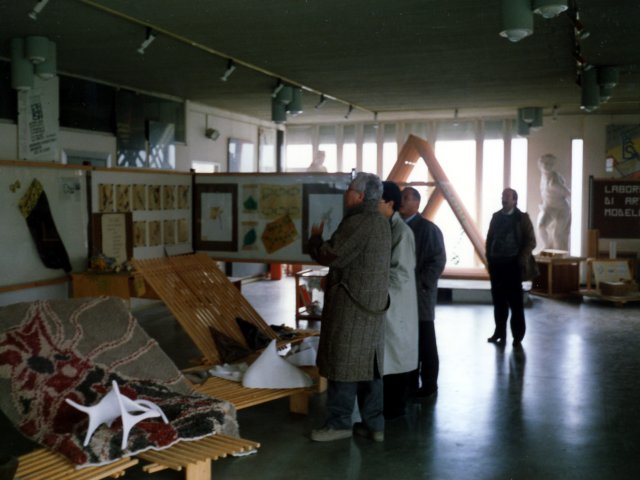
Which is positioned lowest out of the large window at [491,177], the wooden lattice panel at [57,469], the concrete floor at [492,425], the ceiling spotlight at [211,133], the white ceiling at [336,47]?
the concrete floor at [492,425]

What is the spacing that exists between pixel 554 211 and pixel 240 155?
536 cm

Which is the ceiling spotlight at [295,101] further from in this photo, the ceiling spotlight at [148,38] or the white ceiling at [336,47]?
the ceiling spotlight at [148,38]

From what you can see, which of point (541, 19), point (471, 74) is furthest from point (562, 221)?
point (541, 19)

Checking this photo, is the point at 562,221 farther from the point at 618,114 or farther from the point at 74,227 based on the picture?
the point at 74,227

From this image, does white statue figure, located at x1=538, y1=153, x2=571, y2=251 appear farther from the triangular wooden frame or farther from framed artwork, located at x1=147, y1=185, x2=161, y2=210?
framed artwork, located at x1=147, y1=185, x2=161, y2=210

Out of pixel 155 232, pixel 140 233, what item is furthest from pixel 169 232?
pixel 140 233

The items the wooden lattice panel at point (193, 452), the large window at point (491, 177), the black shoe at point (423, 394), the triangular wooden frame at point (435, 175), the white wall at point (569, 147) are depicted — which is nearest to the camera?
the wooden lattice panel at point (193, 452)

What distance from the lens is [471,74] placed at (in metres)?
8.38

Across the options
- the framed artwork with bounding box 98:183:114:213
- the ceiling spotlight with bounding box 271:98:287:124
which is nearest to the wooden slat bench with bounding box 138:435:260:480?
the framed artwork with bounding box 98:183:114:213

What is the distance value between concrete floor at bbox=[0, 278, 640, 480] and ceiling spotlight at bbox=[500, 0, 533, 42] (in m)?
2.50

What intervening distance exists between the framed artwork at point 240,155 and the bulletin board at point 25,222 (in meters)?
5.24

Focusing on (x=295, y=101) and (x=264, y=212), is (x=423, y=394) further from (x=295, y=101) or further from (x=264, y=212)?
(x=295, y=101)

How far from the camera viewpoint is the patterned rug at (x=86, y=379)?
11.0 feet

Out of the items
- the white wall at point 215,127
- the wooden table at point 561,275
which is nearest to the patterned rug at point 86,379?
the white wall at point 215,127
